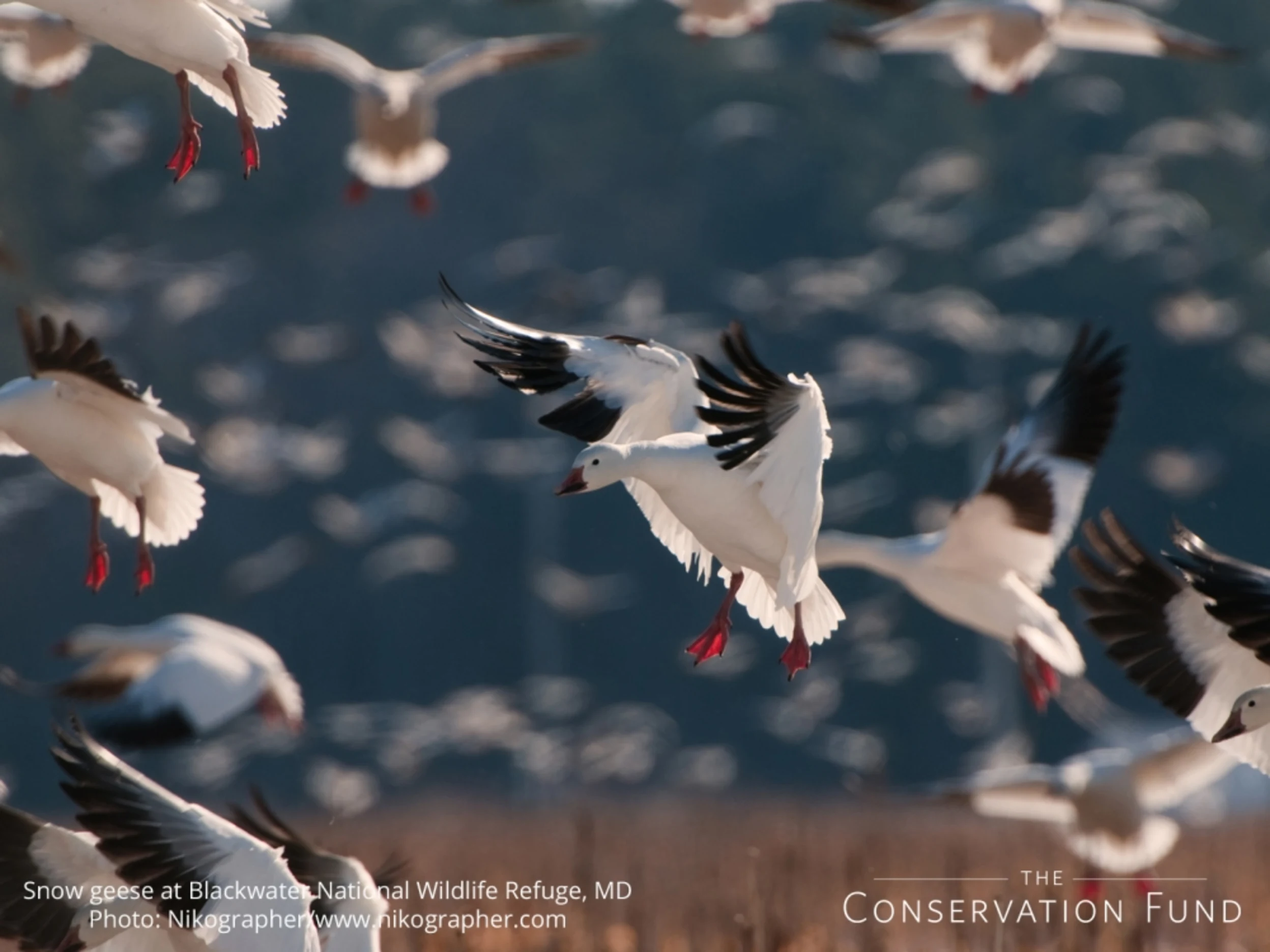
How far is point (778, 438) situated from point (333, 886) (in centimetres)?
139

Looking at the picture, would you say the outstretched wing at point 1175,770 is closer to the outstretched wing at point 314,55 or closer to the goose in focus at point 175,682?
the goose in focus at point 175,682

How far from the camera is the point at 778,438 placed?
3.71m

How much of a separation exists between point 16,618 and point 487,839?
12525 millimetres

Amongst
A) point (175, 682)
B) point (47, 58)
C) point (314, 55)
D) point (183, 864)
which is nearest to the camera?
point (183, 864)

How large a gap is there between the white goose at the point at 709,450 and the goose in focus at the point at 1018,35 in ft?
11.6

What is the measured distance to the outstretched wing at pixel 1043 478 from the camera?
5543 mm

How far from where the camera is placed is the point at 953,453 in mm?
21578

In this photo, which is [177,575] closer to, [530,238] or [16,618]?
[16,618]

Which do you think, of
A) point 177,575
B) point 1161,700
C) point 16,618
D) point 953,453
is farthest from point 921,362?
point 1161,700

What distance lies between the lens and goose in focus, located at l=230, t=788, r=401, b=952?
3693 millimetres

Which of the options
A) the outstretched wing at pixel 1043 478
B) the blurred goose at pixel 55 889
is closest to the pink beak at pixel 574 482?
the blurred goose at pixel 55 889

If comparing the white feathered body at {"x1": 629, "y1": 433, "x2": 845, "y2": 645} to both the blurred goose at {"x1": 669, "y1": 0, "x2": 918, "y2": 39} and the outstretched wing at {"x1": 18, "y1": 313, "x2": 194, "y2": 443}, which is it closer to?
the outstretched wing at {"x1": 18, "y1": 313, "x2": 194, "y2": 443}

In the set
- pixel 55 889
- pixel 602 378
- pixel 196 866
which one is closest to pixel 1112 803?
pixel 602 378

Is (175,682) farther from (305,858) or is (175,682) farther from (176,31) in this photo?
(176,31)
